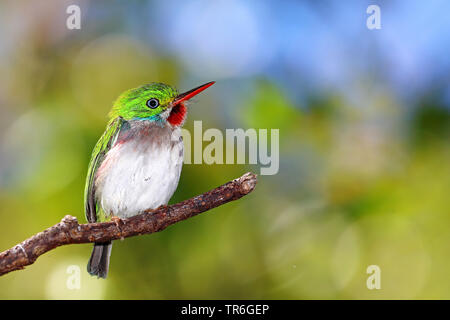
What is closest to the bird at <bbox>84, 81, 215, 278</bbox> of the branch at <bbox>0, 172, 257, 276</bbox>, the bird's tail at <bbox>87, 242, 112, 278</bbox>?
the bird's tail at <bbox>87, 242, 112, 278</bbox>

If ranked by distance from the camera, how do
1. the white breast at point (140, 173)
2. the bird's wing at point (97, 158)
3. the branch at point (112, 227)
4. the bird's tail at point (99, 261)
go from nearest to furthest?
the branch at point (112, 227) → the white breast at point (140, 173) → the bird's wing at point (97, 158) → the bird's tail at point (99, 261)

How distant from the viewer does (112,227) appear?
11.1ft

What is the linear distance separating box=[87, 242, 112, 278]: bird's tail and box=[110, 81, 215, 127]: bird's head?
43.6 inches

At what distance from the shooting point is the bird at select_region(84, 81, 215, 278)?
13.0 ft

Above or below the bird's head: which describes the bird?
below

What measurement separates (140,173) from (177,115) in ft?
2.09

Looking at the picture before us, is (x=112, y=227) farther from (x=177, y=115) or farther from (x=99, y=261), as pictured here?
(x=177, y=115)

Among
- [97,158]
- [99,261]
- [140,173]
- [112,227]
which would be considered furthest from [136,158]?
[99,261]

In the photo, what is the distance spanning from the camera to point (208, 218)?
5.11 m

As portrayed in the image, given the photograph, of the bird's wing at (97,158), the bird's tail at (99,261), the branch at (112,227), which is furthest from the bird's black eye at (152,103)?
the bird's tail at (99,261)

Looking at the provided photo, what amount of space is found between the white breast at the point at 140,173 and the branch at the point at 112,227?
367 mm

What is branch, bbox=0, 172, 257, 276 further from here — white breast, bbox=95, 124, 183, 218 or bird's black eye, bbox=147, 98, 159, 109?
bird's black eye, bbox=147, 98, 159, 109

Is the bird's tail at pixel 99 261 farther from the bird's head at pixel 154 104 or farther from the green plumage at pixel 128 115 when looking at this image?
the bird's head at pixel 154 104

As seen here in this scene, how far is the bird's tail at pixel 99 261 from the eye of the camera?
14.3ft
